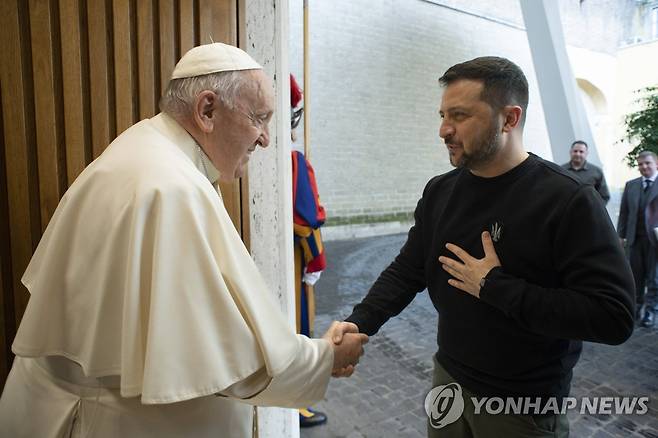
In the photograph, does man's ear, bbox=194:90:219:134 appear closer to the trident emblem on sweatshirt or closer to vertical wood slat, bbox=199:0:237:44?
vertical wood slat, bbox=199:0:237:44

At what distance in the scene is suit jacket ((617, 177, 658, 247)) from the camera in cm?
525

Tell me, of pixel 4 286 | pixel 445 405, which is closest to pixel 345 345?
pixel 445 405

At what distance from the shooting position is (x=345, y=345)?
1635 millimetres

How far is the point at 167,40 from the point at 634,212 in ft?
18.3

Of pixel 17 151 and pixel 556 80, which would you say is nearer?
pixel 17 151

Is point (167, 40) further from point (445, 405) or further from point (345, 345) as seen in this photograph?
point (445, 405)

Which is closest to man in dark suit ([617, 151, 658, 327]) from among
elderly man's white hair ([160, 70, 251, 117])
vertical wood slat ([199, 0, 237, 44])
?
vertical wood slat ([199, 0, 237, 44])

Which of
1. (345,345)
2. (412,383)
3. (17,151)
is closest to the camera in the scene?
(345,345)

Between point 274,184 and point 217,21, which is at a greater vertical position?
point 217,21

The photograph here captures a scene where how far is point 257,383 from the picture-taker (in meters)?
1.26

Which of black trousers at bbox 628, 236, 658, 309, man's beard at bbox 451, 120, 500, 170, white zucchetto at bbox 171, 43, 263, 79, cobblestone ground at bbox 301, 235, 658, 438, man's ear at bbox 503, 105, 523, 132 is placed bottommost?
cobblestone ground at bbox 301, 235, 658, 438

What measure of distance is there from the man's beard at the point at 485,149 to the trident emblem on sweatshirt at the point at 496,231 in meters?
0.22

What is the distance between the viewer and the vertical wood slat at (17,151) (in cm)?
184

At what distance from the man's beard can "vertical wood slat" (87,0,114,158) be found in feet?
5.02
